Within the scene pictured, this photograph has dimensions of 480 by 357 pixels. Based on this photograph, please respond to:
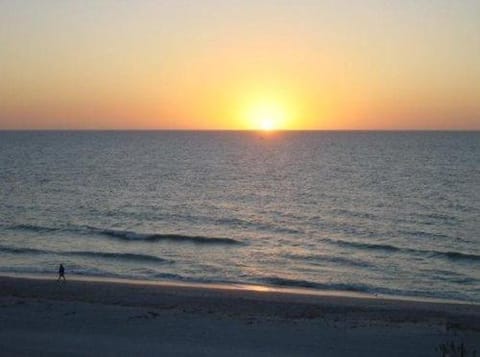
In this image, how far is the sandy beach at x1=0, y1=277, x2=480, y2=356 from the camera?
17.0 m

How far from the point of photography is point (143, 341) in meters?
17.5

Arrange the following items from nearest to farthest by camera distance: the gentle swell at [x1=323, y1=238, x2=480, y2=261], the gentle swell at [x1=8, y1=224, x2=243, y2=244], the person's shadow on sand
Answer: the person's shadow on sand < the gentle swell at [x1=323, y1=238, x2=480, y2=261] < the gentle swell at [x1=8, y1=224, x2=243, y2=244]

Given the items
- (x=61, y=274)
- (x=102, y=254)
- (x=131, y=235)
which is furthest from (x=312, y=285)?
(x=131, y=235)

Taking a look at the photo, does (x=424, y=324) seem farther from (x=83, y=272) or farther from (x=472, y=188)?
(x=472, y=188)

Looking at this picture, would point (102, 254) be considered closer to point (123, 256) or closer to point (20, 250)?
point (123, 256)

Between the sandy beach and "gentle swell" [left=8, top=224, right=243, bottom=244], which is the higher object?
"gentle swell" [left=8, top=224, right=243, bottom=244]

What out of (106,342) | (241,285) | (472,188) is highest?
(472,188)

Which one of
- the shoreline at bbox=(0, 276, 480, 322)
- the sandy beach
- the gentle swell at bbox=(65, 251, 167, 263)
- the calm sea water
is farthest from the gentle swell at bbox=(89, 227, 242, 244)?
the sandy beach

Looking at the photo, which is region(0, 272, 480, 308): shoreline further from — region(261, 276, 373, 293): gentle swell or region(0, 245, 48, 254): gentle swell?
region(0, 245, 48, 254): gentle swell

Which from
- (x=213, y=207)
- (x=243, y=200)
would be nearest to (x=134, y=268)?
(x=213, y=207)

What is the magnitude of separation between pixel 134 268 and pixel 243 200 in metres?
28.1

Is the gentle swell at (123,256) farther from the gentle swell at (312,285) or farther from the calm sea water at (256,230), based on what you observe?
the gentle swell at (312,285)

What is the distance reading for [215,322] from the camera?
1978 centimetres

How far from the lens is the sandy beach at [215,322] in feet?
55.6
